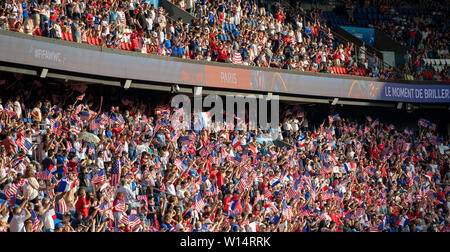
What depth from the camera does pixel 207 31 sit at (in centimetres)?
2416

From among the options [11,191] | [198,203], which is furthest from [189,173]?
[11,191]

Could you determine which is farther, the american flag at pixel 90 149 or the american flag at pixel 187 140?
the american flag at pixel 187 140

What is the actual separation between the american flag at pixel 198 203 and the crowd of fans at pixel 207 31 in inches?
236

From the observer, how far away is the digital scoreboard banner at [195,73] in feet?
59.5

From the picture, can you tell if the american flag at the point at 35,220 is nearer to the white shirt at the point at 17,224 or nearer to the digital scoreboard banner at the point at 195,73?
the white shirt at the point at 17,224

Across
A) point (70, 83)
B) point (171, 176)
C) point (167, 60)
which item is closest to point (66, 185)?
point (171, 176)

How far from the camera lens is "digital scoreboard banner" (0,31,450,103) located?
1814cm

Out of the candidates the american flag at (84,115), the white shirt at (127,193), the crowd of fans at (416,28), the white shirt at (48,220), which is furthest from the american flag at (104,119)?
the crowd of fans at (416,28)

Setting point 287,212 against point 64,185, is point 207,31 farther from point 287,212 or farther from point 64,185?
point 64,185

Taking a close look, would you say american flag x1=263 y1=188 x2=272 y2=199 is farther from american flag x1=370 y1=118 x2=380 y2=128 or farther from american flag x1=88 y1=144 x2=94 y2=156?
american flag x1=370 y1=118 x2=380 y2=128

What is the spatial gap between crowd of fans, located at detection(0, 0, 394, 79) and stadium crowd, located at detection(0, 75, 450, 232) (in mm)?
1674

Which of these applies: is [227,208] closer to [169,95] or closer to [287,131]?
[169,95]

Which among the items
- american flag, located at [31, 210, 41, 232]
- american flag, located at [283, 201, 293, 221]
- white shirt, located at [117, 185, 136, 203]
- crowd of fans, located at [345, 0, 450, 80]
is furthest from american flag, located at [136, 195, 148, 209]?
crowd of fans, located at [345, 0, 450, 80]

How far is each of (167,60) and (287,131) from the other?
615cm
